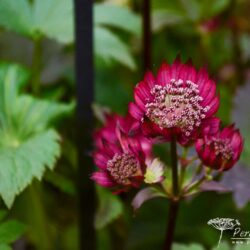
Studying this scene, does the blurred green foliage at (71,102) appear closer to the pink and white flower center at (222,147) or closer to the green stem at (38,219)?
the green stem at (38,219)

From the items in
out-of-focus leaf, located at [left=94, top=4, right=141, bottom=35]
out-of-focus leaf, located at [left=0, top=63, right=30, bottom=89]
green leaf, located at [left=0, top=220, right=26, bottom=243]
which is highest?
out-of-focus leaf, located at [left=94, top=4, right=141, bottom=35]

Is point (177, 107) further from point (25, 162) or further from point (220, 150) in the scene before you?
point (25, 162)

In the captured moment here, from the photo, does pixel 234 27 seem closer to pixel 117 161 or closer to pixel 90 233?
pixel 90 233

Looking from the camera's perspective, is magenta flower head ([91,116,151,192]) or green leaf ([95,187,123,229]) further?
green leaf ([95,187,123,229])

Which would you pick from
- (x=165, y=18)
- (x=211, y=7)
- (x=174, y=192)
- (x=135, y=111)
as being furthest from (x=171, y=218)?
(x=211, y=7)

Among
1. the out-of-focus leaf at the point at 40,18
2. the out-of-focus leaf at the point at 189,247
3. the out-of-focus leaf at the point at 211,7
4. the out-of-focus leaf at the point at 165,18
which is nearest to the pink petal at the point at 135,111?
the out-of-focus leaf at the point at 189,247

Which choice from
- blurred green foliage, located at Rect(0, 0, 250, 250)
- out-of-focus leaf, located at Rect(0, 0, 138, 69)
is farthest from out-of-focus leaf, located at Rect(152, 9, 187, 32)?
out-of-focus leaf, located at Rect(0, 0, 138, 69)

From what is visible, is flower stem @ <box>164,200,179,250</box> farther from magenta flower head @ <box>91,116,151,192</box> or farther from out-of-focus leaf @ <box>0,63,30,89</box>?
out-of-focus leaf @ <box>0,63,30,89</box>
